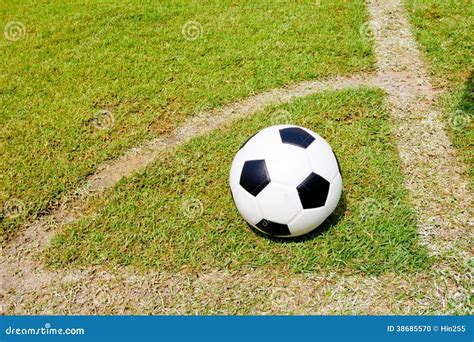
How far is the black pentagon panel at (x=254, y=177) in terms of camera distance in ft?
12.8

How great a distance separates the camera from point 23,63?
6910 mm

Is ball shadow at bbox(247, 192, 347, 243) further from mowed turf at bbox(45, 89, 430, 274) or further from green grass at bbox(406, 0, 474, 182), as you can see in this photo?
green grass at bbox(406, 0, 474, 182)

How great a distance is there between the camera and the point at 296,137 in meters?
4.12

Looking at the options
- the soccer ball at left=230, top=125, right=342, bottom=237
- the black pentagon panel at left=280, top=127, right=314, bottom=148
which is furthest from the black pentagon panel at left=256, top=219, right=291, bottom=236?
the black pentagon panel at left=280, top=127, right=314, bottom=148

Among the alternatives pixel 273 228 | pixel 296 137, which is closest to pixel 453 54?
pixel 296 137

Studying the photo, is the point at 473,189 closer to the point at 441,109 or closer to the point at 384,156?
the point at 384,156

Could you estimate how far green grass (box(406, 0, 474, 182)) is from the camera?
5.47m

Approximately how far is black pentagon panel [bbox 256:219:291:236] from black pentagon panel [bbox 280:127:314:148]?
741mm

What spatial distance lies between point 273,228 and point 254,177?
510 mm

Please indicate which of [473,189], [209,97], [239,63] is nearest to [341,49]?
[239,63]

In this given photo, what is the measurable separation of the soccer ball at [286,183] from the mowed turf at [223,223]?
369 millimetres

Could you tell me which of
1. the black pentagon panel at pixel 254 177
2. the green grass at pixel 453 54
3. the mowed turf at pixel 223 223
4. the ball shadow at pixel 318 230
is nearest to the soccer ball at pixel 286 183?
the black pentagon panel at pixel 254 177

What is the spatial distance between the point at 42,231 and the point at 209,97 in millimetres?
2734

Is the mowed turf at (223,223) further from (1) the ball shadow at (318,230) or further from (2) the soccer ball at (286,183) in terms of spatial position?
(2) the soccer ball at (286,183)
